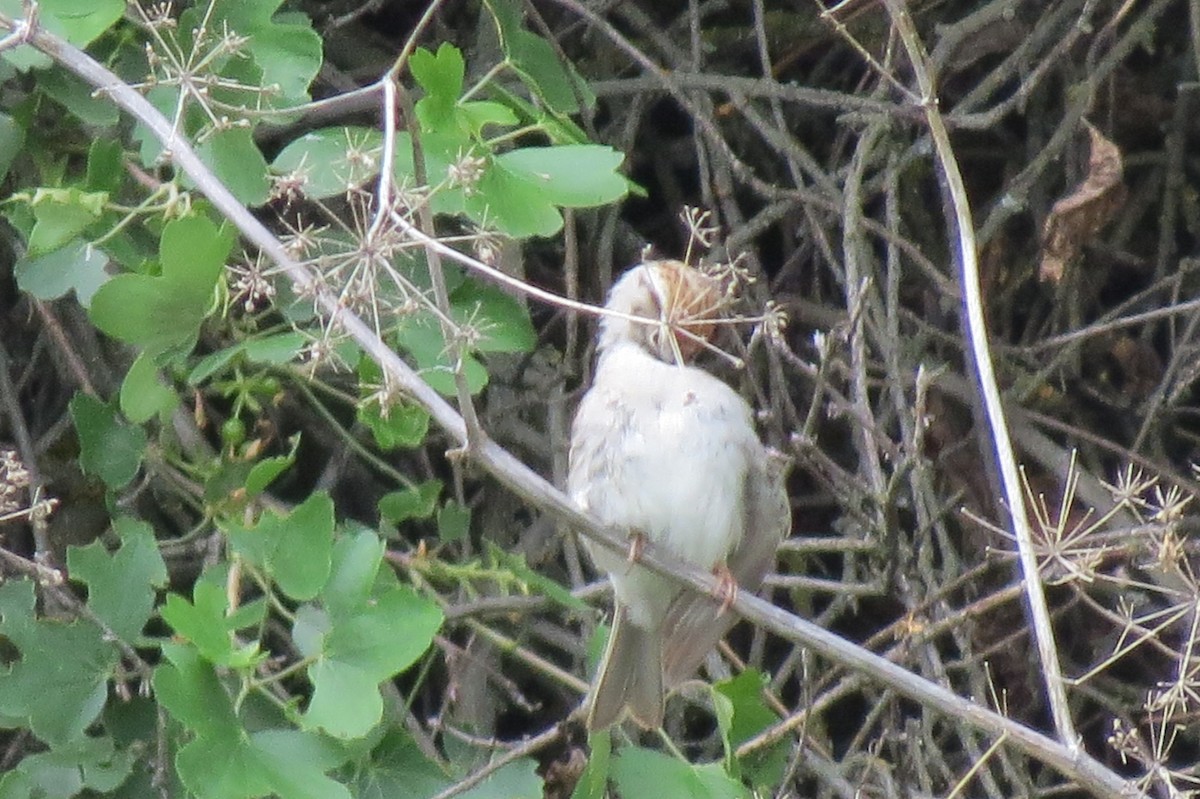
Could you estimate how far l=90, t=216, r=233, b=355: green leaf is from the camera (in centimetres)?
306

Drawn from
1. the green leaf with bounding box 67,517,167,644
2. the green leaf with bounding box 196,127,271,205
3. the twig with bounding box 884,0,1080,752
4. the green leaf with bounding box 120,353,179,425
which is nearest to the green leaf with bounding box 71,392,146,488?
the green leaf with bounding box 120,353,179,425

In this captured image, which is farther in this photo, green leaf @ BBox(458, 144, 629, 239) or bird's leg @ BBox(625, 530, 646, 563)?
green leaf @ BBox(458, 144, 629, 239)

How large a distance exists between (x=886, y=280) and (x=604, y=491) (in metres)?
0.90

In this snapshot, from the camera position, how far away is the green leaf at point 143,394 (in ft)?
10.9

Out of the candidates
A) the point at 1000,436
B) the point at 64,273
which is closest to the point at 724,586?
the point at 1000,436

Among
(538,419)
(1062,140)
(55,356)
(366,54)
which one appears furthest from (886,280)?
(55,356)

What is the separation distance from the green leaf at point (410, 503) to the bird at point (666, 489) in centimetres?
26

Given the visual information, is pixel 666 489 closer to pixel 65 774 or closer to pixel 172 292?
pixel 172 292

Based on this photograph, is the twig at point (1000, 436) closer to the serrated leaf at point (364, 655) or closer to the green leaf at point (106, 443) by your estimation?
the serrated leaf at point (364, 655)

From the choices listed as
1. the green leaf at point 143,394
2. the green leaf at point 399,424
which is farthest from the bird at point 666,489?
the green leaf at point 143,394

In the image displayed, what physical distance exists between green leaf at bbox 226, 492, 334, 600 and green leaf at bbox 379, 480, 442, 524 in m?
0.60

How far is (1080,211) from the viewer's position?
12.7 ft

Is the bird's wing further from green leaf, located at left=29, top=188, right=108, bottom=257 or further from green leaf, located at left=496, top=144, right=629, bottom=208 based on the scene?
green leaf, located at left=29, top=188, right=108, bottom=257

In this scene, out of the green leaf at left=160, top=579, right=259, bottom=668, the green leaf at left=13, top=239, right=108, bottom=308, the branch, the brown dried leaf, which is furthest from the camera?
the brown dried leaf
